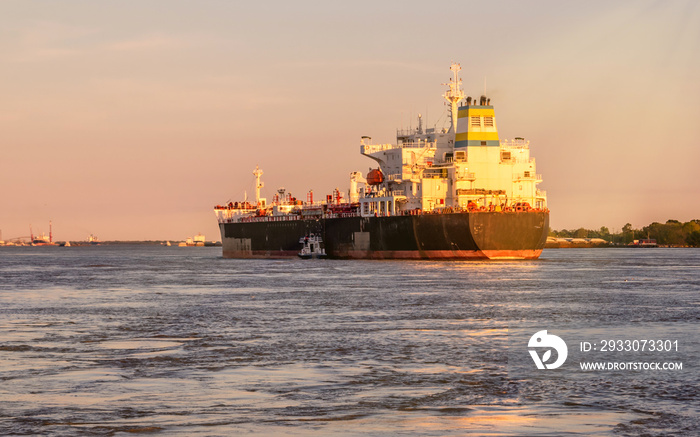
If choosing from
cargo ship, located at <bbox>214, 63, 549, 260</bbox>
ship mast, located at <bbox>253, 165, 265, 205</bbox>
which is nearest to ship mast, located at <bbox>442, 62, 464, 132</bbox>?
cargo ship, located at <bbox>214, 63, 549, 260</bbox>

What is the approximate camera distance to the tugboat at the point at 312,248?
101625mm

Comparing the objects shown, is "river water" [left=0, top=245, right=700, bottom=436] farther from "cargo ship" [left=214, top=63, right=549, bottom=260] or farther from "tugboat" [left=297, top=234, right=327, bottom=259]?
"tugboat" [left=297, top=234, right=327, bottom=259]

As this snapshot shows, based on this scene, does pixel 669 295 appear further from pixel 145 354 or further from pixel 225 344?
pixel 145 354

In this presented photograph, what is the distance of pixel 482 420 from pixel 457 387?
302 centimetres

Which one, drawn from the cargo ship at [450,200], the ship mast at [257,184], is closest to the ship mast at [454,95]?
the cargo ship at [450,200]

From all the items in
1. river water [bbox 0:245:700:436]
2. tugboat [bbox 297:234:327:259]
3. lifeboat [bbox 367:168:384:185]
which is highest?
lifeboat [bbox 367:168:384:185]

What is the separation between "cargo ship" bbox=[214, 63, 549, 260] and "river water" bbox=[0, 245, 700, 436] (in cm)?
3776

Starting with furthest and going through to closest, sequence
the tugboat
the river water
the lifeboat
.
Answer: the tugboat → the lifeboat → the river water

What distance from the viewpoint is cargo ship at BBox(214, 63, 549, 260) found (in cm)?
7975

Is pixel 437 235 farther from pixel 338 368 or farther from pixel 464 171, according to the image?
pixel 338 368

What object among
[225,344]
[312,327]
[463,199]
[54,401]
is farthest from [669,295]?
[463,199]

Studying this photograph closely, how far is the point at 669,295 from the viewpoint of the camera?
4297 cm

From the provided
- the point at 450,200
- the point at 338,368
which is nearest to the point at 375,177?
the point at 450,200

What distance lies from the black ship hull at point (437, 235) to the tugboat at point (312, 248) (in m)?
0.72
